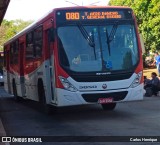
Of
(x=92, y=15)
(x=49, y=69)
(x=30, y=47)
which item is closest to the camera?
(x=92, y=15)

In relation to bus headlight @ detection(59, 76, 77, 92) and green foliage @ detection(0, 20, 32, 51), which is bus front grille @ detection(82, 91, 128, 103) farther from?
green foliage @ detection(0, 20, 32, 51)

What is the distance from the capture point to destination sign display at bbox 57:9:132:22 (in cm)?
1295

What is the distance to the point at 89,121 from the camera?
12789mm

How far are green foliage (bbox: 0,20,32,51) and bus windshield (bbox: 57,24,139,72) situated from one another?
225 ft

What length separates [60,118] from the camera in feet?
45.5

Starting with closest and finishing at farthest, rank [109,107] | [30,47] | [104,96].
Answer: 1. [104,96]
2. [109,107]
3. [30,47]

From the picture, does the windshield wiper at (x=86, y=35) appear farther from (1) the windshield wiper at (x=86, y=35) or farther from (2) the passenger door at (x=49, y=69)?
(2) the passenger door at (x=49, y=69)

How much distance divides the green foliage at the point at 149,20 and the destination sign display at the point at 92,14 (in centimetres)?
2452

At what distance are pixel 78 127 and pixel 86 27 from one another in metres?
2.86

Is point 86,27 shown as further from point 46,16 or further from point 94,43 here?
point 46,16

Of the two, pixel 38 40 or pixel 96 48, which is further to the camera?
pixel 38 40

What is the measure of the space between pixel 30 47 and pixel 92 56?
4.09 metres

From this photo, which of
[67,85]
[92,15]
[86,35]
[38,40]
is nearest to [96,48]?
[86,35]

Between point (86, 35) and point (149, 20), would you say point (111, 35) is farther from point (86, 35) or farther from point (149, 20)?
point (149, 20)
